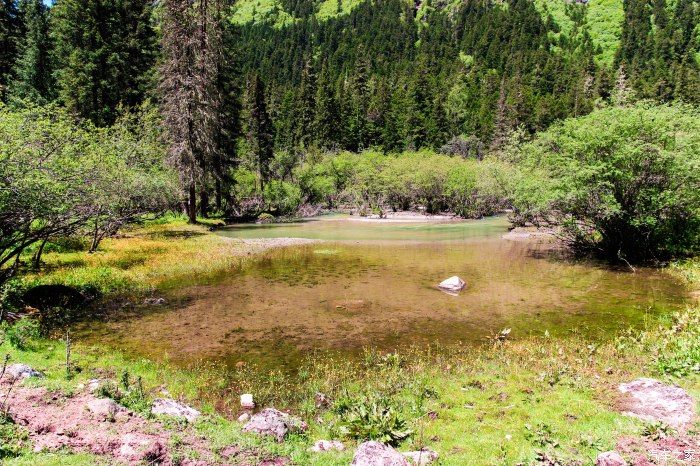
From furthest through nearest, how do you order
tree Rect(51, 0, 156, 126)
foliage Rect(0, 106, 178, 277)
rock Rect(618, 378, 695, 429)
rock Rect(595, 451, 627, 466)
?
tree Rect(51, 0, 156, 126) < foliage Rect(0, 106, 178, 277) < rock Rect(618, 378, 695, 429) < rock Rect(595, 451, 627, 466)

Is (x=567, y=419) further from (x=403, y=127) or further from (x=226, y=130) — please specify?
(x=403, y=127)

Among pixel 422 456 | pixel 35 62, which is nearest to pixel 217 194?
pixel 35 62

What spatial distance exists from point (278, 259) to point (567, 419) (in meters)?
21.0

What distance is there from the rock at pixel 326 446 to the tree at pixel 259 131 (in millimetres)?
58167

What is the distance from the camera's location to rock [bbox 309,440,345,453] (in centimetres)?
677

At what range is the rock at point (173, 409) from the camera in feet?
24.0

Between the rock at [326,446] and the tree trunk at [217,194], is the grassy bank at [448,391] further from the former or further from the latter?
the tree trunk at [217,194]

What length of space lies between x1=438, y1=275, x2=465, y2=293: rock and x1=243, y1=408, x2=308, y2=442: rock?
1233 cm

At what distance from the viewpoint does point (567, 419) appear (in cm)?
756

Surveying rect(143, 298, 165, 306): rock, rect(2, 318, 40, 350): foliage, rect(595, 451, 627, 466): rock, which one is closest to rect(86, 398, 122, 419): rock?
rect(2, 318, 40, 350): foliage

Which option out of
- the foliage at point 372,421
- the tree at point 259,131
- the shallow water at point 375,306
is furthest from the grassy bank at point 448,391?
the tree at point 259,131

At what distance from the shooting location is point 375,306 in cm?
1638

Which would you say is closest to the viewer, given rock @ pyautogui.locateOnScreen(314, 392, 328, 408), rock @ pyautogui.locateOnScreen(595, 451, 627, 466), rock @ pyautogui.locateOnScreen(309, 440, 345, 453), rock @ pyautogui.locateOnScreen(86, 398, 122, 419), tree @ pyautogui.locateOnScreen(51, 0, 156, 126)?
rock @ pyautogui.locateOnScreen(595, 451, 627, 466)

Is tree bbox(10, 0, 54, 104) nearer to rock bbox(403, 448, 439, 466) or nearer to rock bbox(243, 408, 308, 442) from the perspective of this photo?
rock bbox(243, 408, 308, 442)
